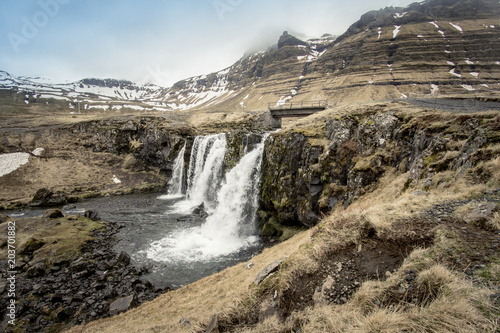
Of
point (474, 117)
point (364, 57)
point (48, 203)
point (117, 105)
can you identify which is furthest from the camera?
point (117, 105)

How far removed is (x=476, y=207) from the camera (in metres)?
6.10

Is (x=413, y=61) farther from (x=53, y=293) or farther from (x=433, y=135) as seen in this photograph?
(x=53, y=293)

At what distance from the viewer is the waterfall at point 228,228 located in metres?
19.5

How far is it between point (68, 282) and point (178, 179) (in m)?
28.3

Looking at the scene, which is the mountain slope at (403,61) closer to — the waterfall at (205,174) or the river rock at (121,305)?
the waterfall at (205,174)

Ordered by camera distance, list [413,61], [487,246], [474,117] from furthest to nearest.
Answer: [413,61] → [474,117] → [487,246]

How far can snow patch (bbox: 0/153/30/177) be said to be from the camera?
39612 mm

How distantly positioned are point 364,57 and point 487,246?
158m

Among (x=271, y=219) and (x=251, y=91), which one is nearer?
(x=271, y=219)

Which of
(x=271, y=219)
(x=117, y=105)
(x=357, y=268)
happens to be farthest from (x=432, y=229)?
(x=117, y=105)

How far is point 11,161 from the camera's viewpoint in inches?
1654

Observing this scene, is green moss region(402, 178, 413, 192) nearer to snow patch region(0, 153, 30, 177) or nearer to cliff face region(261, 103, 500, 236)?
cliff face region(261, 103, 500, 236)

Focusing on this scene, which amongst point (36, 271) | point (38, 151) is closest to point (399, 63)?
point (38, 151)

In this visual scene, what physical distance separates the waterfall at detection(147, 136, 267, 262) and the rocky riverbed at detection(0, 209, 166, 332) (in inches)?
138
